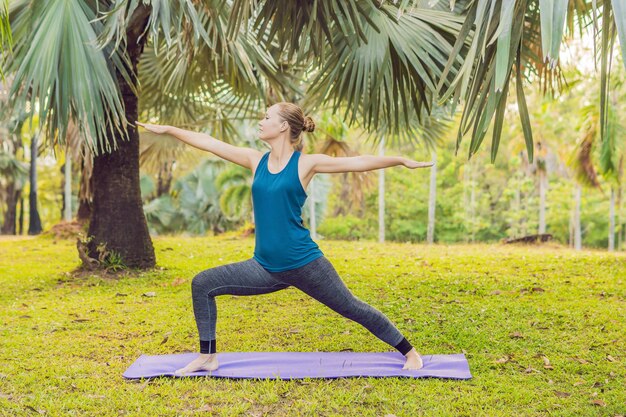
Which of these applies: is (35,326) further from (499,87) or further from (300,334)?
(499,87)

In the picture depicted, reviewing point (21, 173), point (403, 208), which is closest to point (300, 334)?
point (21, 173)

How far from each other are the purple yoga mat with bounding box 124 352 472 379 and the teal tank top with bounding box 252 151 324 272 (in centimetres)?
78

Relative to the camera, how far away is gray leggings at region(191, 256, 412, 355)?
13.0ft

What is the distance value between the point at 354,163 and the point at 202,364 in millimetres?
1633

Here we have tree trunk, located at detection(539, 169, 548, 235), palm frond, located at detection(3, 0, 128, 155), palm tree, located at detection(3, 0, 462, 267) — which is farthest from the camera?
tree trunk, located at detection(539, 169, 548, 235)

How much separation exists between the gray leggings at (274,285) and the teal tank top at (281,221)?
65 millimetres

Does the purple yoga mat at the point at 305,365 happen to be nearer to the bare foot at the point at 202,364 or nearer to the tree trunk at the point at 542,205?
the bare foot at the point at 202,364

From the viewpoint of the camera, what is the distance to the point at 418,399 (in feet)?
12.6

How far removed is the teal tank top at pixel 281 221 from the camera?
393 centimetres

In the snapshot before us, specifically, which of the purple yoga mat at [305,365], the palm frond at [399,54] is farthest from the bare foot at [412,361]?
the palm frond at [399,54]

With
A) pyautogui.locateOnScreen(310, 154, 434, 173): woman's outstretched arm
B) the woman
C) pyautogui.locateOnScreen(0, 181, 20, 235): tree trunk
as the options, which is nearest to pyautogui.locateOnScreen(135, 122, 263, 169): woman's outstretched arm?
the woman

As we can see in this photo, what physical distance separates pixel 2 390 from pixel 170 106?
6.69 metres

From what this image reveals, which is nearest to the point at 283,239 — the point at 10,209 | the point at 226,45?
the point at 226,45

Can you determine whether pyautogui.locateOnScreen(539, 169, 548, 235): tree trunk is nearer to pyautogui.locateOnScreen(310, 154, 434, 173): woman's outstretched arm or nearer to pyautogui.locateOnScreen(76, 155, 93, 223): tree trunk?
pyautogui.locateOnScreen(76, 155, 93, 223): tree trunk
